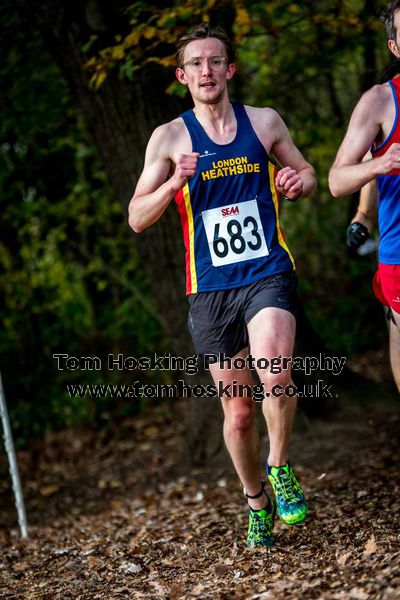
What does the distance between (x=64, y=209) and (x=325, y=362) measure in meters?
4.63

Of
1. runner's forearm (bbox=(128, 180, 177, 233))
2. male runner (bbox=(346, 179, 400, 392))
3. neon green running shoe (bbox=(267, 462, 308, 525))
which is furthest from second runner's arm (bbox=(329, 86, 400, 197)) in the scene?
neon green running shoe (bbox=(267, 462, 308, 525))

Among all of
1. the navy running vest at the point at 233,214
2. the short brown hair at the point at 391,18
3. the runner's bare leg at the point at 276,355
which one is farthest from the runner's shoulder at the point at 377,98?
the runner's bare leg at the point at 276,355

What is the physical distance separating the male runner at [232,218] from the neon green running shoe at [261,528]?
18 mm

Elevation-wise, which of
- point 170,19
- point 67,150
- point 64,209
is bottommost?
point 64,209

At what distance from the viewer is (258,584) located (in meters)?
3.63

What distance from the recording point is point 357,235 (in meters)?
4.24

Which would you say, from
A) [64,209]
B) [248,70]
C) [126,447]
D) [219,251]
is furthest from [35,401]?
[219,251]

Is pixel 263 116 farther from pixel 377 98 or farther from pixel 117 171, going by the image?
pixel 117 171

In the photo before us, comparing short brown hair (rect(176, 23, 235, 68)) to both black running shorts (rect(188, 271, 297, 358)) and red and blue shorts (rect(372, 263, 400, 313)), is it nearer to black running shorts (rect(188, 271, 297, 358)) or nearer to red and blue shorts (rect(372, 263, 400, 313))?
black running shorts (rect(188, 271, 297, 358))

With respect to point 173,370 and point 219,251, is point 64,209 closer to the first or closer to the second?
point 173,370

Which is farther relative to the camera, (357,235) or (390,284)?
(357,235)

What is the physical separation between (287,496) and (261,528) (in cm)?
41

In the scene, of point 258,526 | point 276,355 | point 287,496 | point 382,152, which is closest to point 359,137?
point 382,152

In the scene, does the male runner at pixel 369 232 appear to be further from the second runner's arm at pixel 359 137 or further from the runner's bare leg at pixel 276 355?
the runner's bare leg at pixel 276 355
